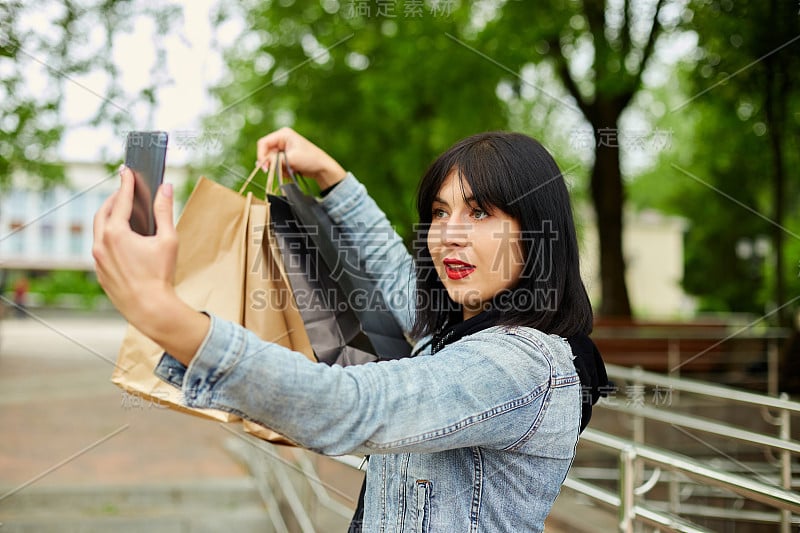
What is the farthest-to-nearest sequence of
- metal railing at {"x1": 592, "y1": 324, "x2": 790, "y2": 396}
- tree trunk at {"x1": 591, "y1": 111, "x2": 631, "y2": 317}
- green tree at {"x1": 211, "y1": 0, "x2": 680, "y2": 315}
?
1. tree trunk at {"x1": 591, "y1": 111, "x2": 631, "y2": 317}
2. green tree at {"x1": 211, "y1": 0, "x2": 680, "y2": 315}
3. metal railing at {"x1": 592, "y1": 324, "x2": 790, "y2": 396}

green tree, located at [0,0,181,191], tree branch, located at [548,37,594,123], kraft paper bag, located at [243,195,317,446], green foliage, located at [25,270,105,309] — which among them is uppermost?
tree branch, located at [548,37,594,123]

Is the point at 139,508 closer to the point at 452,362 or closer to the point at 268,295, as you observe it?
the point at 268,295

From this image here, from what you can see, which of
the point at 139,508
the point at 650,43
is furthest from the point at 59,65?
the point at 650,43

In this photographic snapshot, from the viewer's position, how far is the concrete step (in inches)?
184

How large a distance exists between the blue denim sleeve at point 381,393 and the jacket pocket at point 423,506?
0.17 metres

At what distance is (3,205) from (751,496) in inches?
312

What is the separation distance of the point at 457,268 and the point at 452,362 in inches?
12.2

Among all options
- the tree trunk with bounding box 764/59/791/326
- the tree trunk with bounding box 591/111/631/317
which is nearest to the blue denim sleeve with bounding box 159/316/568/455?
the tree trunk with bounding box 764/59/791/326

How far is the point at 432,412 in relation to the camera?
37.6 inches

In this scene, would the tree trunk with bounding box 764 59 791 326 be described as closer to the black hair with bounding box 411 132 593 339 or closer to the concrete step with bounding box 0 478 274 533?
the concrete step with bounding box 0 478 274 533

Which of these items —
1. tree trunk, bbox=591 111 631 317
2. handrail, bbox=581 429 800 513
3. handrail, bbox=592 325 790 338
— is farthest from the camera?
tree trunk, bbox=591 111 631 317

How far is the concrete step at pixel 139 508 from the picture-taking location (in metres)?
4.67

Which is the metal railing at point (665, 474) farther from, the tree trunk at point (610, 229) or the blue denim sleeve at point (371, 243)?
the tree trunk at point (610, 229)

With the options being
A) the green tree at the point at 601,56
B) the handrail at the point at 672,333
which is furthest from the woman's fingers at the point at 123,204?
the handrail at the point at 672,333
